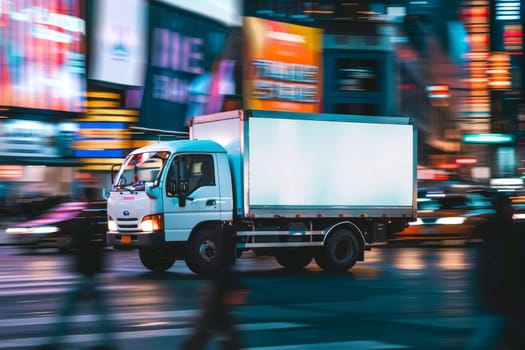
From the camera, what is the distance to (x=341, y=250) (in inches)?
789

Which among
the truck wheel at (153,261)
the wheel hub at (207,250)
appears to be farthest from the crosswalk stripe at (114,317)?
the truck wheel at (153,261)

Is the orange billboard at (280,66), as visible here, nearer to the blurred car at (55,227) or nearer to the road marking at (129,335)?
the blurred car at (55,227)

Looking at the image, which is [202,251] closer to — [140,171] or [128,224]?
[128,224]

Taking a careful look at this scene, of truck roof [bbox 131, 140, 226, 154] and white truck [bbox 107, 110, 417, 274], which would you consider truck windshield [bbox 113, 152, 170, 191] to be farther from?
truck roof [bbox 131, 140, 226, 154]

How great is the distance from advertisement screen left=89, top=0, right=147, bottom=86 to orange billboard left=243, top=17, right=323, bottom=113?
672 cm

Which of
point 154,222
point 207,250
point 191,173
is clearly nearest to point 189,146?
point 191,173

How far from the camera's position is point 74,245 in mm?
8977

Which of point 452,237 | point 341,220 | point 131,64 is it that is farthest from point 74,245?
point 131,64

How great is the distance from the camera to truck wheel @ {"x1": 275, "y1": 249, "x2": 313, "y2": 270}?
2057cm

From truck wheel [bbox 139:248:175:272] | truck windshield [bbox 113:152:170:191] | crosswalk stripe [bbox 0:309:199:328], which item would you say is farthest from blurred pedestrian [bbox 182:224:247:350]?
truck wheel [bbox 139:248:175:272]

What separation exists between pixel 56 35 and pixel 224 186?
A: 1351 inches

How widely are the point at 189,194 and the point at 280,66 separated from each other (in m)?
45.4

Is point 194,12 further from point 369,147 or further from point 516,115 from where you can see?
point 369,147

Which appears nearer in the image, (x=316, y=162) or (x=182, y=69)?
(x=316, y=162)
